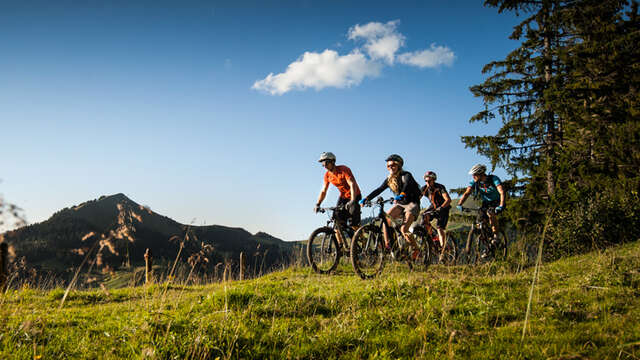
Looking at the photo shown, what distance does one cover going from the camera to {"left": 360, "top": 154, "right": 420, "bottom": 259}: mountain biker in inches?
309

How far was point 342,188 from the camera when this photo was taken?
29.5ft

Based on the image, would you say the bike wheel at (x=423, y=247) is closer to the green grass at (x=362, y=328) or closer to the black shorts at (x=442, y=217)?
the black shorts at (x=442, y=217)

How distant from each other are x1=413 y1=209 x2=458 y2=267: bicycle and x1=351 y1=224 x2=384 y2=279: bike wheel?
1.46m

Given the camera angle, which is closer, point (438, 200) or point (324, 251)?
point (324, 251)

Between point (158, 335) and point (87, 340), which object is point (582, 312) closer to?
point (158, 335)

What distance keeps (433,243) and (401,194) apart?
2787 mm

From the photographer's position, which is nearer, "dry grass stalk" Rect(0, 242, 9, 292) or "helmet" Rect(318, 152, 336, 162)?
"dry grass stalk" Rect(0, 242, 9, 292)

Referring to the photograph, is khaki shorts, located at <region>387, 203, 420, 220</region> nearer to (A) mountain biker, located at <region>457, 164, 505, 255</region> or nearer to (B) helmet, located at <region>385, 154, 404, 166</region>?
(B) helmet, located at <region>385, 154, 404, 166</region>

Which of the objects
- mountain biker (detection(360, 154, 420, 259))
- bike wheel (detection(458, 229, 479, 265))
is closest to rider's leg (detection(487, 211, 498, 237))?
bike wheel (detection(458, 229, 479, 265))

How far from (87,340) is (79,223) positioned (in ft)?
706

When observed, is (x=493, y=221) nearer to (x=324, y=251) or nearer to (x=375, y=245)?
(x=375, y=245)

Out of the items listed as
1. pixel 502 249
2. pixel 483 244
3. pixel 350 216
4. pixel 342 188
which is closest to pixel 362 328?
pixel 350 216

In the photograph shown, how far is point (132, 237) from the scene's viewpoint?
332 cm

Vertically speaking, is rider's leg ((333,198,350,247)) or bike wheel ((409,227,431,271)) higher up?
rider's leg ((333,198,350,247))
